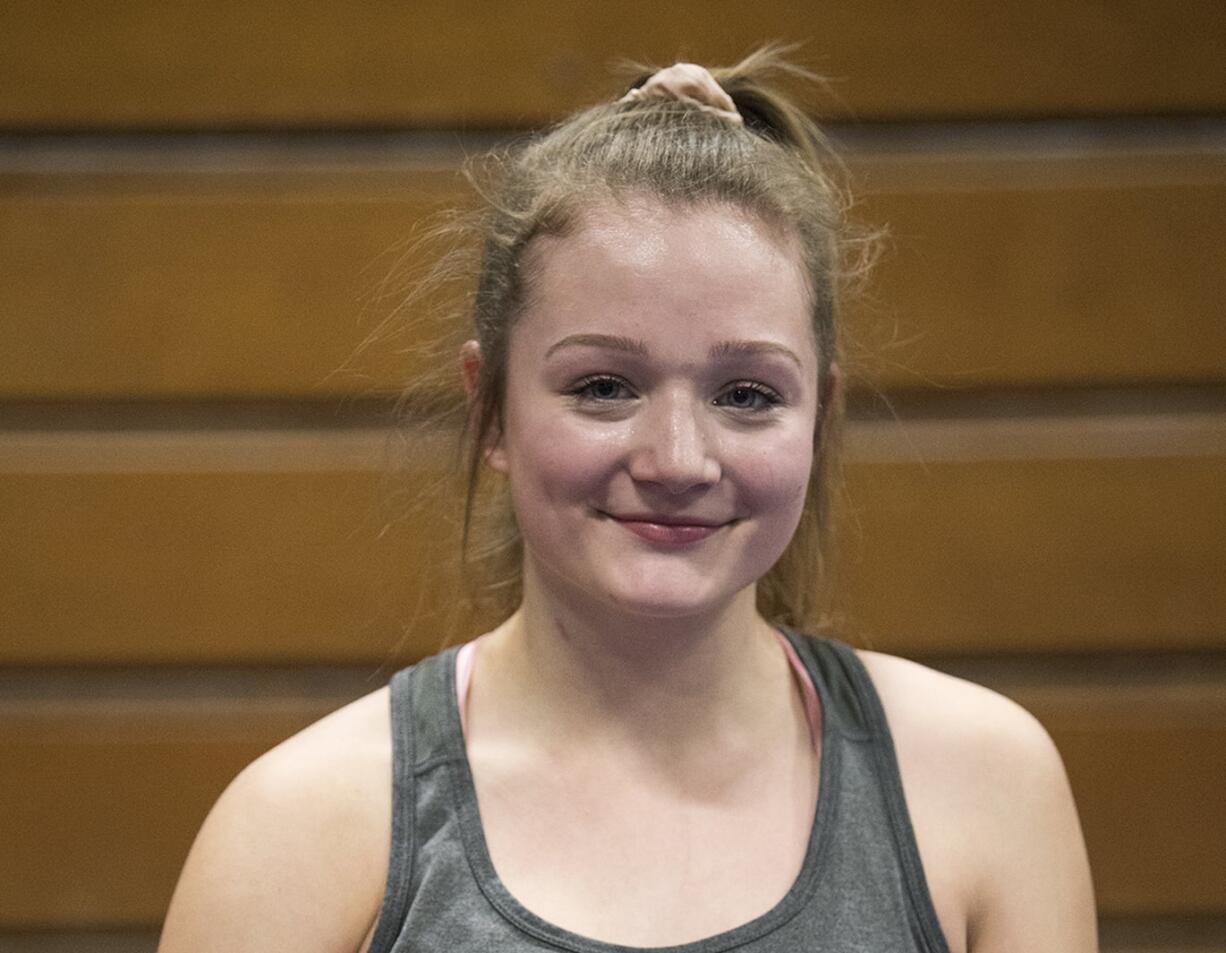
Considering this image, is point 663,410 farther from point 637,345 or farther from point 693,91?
point 693,91

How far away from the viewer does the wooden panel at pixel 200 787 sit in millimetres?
1870

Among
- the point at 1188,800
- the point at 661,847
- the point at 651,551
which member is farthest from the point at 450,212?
the point at 1188,800

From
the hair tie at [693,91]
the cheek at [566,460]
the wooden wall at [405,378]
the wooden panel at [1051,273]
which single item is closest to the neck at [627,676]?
the cheek at [566,460]

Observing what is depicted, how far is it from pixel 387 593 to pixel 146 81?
0.63m

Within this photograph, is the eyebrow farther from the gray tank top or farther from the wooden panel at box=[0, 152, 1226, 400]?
the wooden panel at box=[0, 152, 1226, 400]

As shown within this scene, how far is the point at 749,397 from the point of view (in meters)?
1.09

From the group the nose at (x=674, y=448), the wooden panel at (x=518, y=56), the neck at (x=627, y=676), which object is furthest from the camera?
the wooden panel at (x=518, y=56)

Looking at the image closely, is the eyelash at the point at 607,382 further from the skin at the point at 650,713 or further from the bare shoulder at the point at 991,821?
the bare shoulder at the point at 991,821

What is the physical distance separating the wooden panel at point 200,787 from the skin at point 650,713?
720mm

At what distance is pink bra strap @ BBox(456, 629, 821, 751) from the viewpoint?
3.92 ft

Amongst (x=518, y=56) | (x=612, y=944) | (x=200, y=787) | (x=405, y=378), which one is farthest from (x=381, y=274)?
(x=612, y=944)

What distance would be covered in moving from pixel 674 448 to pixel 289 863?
0.38 metres

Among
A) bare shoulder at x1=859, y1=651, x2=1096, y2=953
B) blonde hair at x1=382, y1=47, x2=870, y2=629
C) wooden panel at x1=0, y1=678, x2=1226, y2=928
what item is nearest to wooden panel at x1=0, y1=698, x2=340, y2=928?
wooden panel at x1=0, y1=678, x2=1226, y2=928

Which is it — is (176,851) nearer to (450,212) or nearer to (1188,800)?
(450,212)
